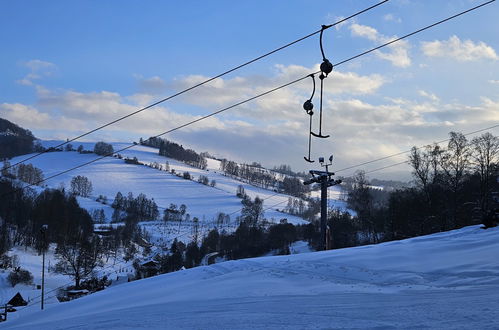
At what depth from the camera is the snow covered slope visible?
638cm

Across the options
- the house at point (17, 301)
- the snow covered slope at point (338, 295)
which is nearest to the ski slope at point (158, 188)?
the house at point (17, 301)

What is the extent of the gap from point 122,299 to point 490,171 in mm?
35561

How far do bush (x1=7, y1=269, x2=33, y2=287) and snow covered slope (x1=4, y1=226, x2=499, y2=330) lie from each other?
63106 millimetres

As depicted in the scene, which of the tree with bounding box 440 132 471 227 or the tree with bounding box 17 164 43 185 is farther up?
the tree with bounding box 17 164 43 185

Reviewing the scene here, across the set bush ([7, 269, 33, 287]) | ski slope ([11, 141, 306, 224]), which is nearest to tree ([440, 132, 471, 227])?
bush ([7, 269, 33, 287])

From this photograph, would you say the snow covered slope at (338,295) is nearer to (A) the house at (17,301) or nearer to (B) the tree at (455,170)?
(B) the tree at (455,170)

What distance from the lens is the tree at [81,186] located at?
16412 cm

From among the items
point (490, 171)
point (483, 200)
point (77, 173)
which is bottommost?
point (483, 200)

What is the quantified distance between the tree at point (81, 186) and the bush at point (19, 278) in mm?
97929

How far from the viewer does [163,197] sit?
16475cm

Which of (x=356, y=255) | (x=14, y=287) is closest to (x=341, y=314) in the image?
(x=356, y=255)

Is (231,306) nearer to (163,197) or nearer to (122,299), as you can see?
(122,299)

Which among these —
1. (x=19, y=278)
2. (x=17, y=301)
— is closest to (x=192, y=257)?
(x=19, y=278)

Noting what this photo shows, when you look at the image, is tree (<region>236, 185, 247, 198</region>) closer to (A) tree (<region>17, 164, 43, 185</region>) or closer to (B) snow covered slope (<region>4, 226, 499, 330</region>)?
(A) tree (<region>17, 164, 43, 185</region>)
